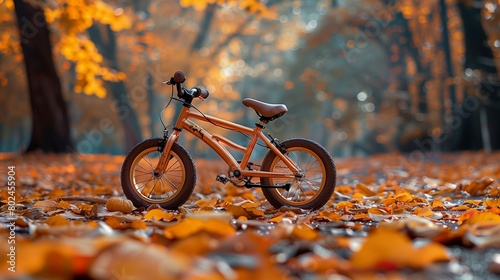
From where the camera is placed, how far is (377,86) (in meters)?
26.9

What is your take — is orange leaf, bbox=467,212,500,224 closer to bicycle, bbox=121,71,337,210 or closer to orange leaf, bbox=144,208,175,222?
bicycle, bbox=121,71,337,210

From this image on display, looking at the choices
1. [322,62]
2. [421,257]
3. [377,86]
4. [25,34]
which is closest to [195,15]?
[322,62]

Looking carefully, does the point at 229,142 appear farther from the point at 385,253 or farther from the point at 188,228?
the point at 385,253

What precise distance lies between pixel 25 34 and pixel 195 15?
1786cm

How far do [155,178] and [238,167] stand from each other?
2.01ft

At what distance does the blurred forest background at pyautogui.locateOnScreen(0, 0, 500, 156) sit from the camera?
1204 cm

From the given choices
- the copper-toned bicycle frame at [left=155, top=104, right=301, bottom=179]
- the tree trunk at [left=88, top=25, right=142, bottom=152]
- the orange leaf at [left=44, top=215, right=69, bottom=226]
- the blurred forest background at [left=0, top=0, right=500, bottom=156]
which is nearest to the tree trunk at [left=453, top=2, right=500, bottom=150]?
the blurred forest background at [left=0, top=0, right=500, bottom=156]

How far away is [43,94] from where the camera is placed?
1200cm

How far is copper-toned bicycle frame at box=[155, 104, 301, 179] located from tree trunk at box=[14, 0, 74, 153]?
846cm

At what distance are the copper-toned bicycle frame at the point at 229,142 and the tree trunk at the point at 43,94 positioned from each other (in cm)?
846

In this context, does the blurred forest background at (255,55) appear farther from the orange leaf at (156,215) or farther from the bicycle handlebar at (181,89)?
the orange leaf at (156,215)

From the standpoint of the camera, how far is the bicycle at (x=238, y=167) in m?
4.12

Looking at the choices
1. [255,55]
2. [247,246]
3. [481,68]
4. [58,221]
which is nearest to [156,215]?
[58,221]

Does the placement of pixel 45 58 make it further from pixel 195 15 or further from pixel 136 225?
pixel 195 15
